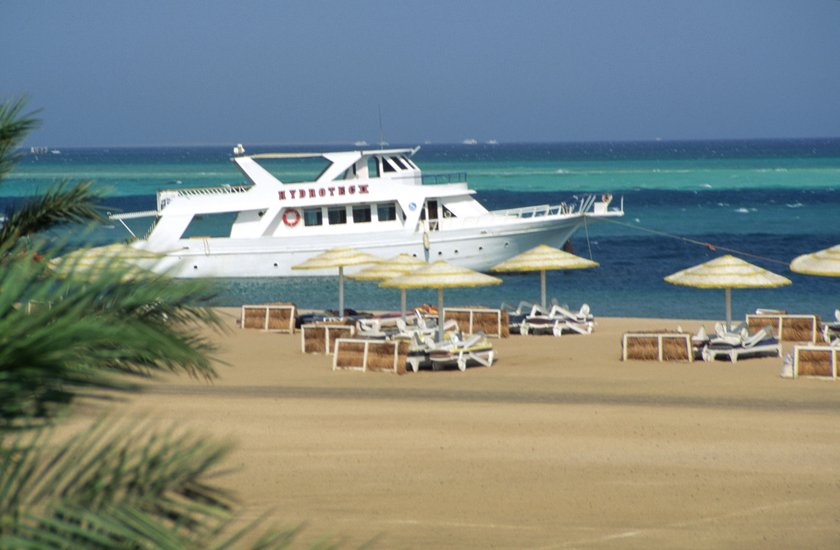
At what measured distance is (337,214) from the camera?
112 feet

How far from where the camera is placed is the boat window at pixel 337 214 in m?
34.0

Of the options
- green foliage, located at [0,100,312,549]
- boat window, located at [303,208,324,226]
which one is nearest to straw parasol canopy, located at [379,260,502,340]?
green foliage, located at [0,100,312,549]

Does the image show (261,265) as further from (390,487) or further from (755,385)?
(390,487)

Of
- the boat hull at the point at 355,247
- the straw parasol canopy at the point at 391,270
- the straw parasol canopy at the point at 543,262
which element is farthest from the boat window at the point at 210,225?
the straw parasol canopy at the point at 543,262

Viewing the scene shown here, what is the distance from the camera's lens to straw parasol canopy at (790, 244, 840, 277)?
16.6 meters

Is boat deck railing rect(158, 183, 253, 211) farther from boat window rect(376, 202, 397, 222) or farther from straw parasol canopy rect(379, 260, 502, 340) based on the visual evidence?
straw parasol canopy rect(379, 260, 502, 340)

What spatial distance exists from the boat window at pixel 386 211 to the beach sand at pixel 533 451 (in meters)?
16.6

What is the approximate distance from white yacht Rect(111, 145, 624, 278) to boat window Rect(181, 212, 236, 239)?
28 millimetres

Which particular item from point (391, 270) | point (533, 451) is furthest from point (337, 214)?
point (533, 451)

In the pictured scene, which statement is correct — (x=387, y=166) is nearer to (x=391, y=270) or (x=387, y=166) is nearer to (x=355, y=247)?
(x=355, y=247)

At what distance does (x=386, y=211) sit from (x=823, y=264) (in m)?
18.6

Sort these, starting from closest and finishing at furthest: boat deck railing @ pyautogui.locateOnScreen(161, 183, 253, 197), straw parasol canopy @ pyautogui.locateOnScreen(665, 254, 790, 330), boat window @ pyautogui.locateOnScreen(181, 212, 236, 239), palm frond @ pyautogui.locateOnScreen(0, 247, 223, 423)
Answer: palm frond @ pyautogui.locateOnScreen(0, 247, 223, 423)
straw parasol canopy @ pyautogui.locateOnScreen(665, 254, 790, 330)
boat deck railing @ pyautogui.locateOnScreen(161, 183, 253, 197)
boat window @ pyautogui.locateOnScreen(181, 212, 236, 239)

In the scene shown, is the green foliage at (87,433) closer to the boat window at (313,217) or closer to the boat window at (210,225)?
the boat window at (313,217)

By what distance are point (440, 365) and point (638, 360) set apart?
9.62 feet
